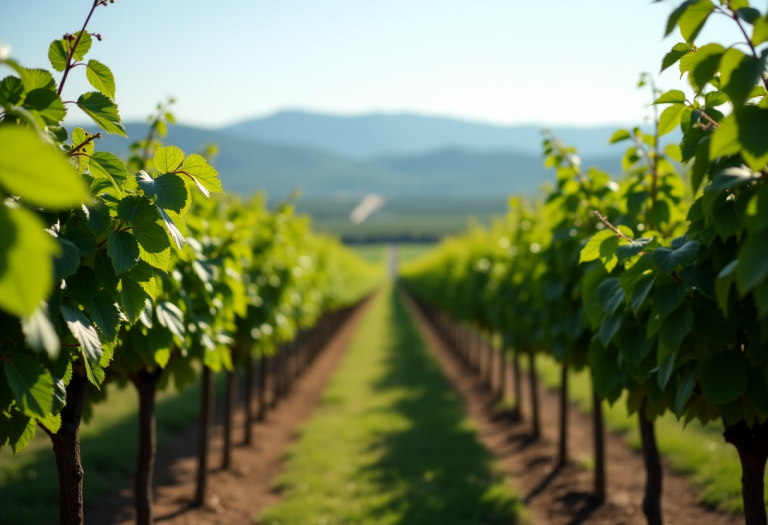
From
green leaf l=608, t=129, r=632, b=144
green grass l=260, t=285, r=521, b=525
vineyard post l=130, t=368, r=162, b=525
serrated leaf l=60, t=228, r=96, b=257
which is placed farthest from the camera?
green grass l=260, t=285, r=521, b=525

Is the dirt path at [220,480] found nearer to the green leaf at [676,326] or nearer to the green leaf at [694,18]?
the green leaf at [676,326]

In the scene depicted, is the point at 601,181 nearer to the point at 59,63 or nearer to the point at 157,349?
the point at 157,349

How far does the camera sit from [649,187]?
4.79 m

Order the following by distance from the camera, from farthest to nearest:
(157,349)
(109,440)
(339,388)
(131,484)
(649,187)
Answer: (339,388), (109,440), (131,484), (649,187), (157,349)

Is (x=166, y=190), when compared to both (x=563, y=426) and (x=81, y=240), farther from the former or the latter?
(x=563, y=426)

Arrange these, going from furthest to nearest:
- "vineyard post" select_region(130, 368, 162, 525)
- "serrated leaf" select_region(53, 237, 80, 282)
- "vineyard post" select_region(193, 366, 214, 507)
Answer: "vineyard post" select_region(193, 366, 214, 507)
"vineyard post" select_region(130, 368, 162, 525)
"serrated leaf" select_region(53, 237, 80, 282)

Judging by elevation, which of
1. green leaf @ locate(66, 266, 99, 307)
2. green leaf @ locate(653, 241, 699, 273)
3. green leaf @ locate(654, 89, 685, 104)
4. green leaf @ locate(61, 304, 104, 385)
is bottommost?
green leaf @ locate(61, 304, 104, 385)

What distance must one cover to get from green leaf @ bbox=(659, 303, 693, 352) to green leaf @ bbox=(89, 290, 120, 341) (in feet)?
7.87

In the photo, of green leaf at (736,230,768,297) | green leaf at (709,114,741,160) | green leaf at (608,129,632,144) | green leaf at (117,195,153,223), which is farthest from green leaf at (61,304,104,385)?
green leaf at (608,129,632,144)

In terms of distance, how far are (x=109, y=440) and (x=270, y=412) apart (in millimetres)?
4590

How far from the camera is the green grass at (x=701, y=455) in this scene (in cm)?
619

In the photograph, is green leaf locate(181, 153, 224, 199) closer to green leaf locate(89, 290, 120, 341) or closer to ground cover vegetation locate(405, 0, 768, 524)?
green leaf locate(89, 290, 120, 341)

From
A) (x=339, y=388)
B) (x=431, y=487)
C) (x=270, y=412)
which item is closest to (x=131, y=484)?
(x=431, y=487)

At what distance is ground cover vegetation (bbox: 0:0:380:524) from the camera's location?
126cm
